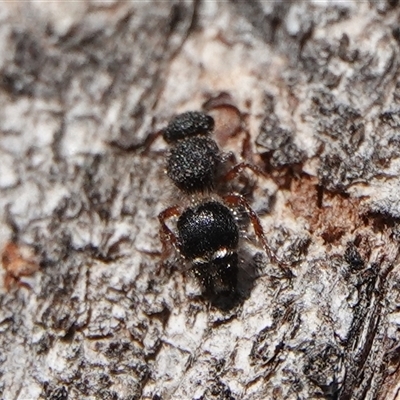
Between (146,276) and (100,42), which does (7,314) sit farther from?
(100,42)

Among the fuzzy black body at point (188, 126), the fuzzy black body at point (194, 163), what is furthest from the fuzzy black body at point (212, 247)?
the fuzzy black body at point (188, 126)

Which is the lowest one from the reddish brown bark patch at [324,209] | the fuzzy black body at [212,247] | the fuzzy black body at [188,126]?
the fuzzy black body at [212,247]

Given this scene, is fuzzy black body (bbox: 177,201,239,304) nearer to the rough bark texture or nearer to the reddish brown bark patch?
the rough bark texture

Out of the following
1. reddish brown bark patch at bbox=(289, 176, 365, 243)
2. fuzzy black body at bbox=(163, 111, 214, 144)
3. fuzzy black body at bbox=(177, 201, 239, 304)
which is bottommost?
fuzzy black body at bbox=(177, 201, 239, 304)

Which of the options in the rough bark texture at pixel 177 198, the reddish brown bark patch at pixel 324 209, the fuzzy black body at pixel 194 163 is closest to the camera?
the rough bark texture at pixel 177 198

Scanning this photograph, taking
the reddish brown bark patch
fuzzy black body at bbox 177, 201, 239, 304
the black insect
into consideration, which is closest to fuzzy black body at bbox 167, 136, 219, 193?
the black insect

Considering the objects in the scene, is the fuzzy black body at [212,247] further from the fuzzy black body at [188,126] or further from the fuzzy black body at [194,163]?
the fuzzy black body at [188,126]

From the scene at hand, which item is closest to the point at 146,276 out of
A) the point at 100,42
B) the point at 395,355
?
the point at 395,355
